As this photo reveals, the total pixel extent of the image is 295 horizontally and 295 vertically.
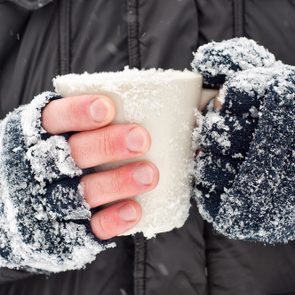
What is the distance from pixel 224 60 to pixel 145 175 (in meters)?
0.19

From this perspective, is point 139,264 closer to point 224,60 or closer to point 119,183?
point 119,183

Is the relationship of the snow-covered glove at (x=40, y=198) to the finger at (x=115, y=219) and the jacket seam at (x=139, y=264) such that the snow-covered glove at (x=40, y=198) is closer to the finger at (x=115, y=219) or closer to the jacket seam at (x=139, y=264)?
the finger at (x=115, y=219)

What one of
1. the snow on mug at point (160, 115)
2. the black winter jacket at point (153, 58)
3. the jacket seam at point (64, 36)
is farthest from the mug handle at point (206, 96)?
the jacket seam at point (64, 36)

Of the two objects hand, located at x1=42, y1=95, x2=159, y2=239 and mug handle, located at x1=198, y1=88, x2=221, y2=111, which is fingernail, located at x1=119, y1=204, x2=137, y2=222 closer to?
hand, located at x1=42, y1=95, x2=159, y2=239

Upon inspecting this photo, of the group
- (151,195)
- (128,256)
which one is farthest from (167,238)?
(151,195)

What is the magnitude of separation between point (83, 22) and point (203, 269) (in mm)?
551

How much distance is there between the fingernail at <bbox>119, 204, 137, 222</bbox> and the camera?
63 cm

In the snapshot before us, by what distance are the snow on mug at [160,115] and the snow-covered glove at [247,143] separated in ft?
0.09

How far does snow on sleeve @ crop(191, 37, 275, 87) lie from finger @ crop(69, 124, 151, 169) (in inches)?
5.2

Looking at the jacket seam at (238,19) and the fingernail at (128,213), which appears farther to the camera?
the jacket seam at (238,19)

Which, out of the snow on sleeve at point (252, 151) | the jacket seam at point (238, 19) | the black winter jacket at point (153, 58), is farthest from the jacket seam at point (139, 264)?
the jacket seam at point (238, 19)

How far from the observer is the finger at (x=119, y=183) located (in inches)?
24.1

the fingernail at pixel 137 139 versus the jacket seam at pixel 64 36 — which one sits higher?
the jacket seam at pixel 64 36

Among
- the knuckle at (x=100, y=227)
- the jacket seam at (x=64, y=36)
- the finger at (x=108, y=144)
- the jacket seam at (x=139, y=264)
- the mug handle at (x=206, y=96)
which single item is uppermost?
the jacket seam at (x=64, y=36)
